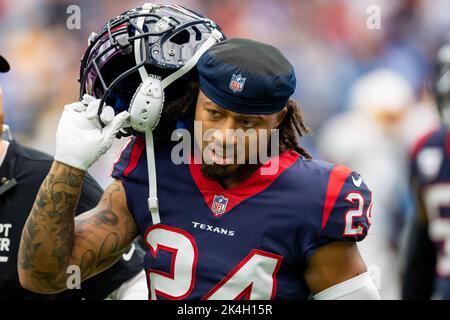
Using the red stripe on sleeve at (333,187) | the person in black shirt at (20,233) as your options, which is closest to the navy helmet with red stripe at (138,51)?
the red stripe on sleeve at (333,187)

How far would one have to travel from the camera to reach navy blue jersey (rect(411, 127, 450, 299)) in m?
3.82

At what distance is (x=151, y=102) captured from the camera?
2.58m

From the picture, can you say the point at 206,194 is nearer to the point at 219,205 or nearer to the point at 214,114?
the point at 219,205

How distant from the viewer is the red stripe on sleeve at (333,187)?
252 cm

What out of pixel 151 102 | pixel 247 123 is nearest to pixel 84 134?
pixel 151 102

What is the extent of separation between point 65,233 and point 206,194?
0.38 metres

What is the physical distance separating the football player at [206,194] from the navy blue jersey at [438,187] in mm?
1335

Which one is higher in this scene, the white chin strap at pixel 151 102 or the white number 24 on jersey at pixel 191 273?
the white chin strap at pixel 151 102

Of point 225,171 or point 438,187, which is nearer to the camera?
point 225,171

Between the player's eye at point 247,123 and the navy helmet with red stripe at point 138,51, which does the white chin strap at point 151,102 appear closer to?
the navy helmet with red stripe at point 138,51

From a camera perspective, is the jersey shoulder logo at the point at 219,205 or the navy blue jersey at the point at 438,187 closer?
the jersey shoulder logo at the point at 219,205

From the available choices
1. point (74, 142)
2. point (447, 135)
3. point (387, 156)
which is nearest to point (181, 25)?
point (74, 142)
